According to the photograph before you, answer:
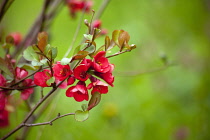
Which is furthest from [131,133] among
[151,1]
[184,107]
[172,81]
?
[151,1]

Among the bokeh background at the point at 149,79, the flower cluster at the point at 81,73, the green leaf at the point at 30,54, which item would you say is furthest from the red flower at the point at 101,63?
the bokeh background at the point at 149,79

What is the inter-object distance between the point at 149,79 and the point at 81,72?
61.2 inches

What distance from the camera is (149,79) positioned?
2.05m

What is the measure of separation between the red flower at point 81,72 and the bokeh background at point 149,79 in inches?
20.6

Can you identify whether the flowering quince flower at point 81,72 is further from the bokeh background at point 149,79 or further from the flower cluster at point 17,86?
the bokeh background at point 149,79

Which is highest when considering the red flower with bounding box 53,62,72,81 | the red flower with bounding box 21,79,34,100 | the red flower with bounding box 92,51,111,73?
the red flower with bounding box 92,51,111,73

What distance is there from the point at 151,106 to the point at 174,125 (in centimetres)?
18

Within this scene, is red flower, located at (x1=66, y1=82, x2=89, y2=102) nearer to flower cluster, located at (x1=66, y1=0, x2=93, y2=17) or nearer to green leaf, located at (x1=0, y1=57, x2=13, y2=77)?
green leaf, located at (x1=0, y1=57, x2=13, y2=77)

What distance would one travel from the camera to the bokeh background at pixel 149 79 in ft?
4.81

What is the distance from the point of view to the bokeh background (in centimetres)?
147

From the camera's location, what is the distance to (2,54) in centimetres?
67

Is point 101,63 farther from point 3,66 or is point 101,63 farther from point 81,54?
point 3,66

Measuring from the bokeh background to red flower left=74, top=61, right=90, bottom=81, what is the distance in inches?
20.6

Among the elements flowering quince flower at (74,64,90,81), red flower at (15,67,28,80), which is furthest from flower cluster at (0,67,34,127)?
flowering quince flower at (74,64,90,81)
